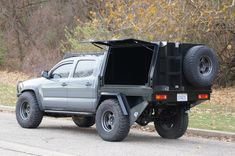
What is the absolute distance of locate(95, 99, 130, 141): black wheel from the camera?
1127 centimetres

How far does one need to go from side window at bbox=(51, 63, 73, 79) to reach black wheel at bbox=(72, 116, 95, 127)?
4.22ft

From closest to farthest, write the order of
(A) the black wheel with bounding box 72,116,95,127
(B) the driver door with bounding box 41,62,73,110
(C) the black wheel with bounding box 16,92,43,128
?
(B) the driver door with bounding box 41,62,73,110 < (C) the black wheel with bounding box 16,92,43,128 < (A) the black wheel with bounding box 72,116,95,127

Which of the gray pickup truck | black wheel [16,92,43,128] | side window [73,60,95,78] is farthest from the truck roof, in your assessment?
black wheel [16,92,43,128]

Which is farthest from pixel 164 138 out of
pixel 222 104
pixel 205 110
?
pixel 222 104

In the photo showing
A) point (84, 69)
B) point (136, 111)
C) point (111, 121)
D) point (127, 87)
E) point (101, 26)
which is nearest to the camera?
point (136, 111)

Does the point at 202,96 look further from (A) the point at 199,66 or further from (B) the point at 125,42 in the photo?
(B) the point at 125,42

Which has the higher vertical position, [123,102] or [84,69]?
[84,69]

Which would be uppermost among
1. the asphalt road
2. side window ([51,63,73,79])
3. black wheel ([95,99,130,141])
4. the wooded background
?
→ the wooded background

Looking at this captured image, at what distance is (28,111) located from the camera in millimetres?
13797

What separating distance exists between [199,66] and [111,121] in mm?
2256

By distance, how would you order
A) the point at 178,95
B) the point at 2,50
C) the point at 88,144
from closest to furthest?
the point at 88,144, the point at 178,95, the point at 2,50

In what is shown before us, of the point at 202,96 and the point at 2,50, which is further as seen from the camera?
the point at 2,50

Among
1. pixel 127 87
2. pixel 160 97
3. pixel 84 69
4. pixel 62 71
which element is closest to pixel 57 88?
pixel 62 71

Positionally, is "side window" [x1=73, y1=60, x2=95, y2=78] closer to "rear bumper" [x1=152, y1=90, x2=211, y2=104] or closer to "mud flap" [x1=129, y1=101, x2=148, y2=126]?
"mud flap" [x1=129, y1=101, x2=148, y2=126]
